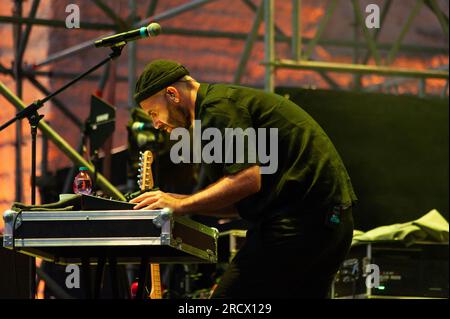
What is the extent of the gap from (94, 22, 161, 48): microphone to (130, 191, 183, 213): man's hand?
36.8 inches

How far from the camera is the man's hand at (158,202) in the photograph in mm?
4071

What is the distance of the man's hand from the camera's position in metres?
4.07

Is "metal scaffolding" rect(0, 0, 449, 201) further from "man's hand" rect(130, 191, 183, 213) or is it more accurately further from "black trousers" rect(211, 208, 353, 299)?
"black trousers" rect(211, 208, 353, 299)

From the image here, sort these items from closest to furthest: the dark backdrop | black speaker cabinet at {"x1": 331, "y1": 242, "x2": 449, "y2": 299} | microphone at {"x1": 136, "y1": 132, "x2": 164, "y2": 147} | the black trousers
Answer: the black trousers
black speaker cabinet at {"x1": 331, "y1": 242, "x2": 449, "y2": 299}
microphone at {"x1": 136, "y1": 132, "x2": 164, "y2": 147}
the dark backdrop

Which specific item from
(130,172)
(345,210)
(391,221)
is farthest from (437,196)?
(345,210)

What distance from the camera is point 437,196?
30.5 feet

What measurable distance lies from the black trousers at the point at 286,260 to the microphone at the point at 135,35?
122cm

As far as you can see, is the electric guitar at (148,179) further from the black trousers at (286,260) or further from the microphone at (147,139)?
the microphone at (147,139)

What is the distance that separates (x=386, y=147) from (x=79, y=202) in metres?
5.29

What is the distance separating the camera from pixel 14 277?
18.4 feet

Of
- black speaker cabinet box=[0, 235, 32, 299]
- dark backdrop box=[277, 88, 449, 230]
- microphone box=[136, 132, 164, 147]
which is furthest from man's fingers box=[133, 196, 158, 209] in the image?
dark backdrop box=[277, 88, 449, 230]

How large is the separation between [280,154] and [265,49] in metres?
4.68

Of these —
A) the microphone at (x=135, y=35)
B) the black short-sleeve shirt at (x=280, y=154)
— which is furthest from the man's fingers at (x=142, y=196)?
the microphone at (x=135, y=35)

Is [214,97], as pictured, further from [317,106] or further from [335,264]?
[317,106]
